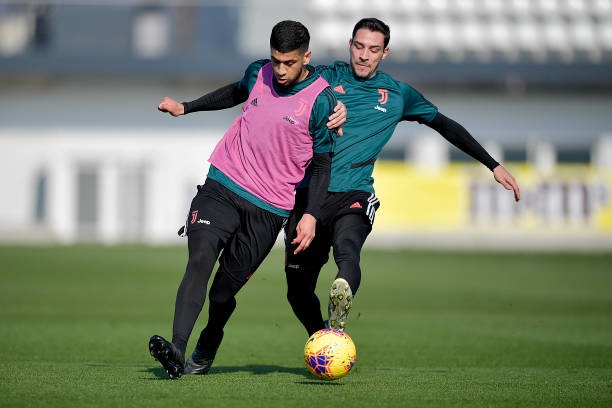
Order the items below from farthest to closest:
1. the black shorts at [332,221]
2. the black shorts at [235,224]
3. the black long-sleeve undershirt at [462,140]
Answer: the black long-sleeve undershirt at [462,140]
the black shorts at [332,221]
the black shorts at [235,224]

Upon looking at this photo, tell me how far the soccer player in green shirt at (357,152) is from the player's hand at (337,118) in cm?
68

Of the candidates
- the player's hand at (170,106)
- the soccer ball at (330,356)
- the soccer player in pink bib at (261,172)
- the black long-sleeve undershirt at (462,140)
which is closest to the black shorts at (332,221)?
the soccer player in pink bib at (261,172)

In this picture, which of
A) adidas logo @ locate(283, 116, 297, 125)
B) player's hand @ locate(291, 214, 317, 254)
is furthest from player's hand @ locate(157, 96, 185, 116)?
player's hand @ locate(291, 214, 317, 254)

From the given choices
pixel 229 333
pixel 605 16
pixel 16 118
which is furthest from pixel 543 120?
pixel 229 333

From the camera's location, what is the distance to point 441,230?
32562 millimetres

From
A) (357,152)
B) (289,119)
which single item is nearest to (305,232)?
(289,119)

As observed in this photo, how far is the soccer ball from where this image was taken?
754 cm

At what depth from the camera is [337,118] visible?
7.92 metres

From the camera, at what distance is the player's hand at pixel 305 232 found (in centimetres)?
769

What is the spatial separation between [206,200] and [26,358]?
2.71 m

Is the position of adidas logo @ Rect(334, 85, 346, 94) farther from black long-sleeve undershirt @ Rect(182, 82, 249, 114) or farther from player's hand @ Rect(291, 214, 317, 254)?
player's hand @ Rect(291, 214, 317, 254)

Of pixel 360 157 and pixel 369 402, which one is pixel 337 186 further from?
pixel 369 402

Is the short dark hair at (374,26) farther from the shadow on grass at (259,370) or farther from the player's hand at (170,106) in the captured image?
the shadow on grass at (259,370)

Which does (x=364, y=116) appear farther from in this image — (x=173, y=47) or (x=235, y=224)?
(x=173, y=47)
